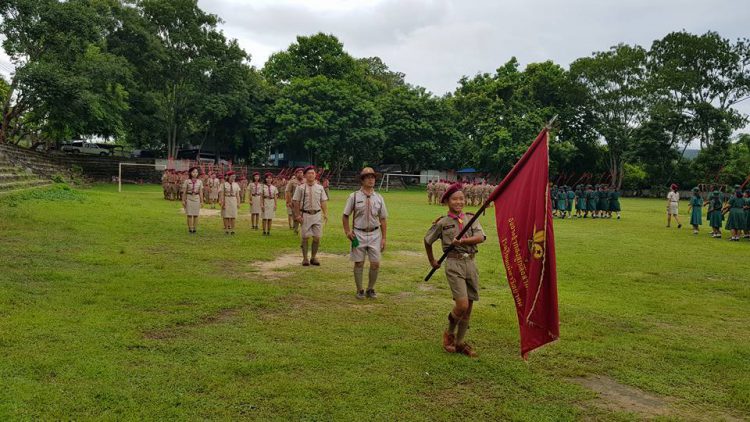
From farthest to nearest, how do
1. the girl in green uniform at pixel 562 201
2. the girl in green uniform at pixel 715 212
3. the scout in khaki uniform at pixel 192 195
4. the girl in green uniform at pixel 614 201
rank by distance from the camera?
1. the girl in green uniform at pixel 562 201
2. the girl in green uniform at pixel 614 201
3. the girl in green uniform at pixel 715 212
4. the scout in khaki uniform at pixel 192 195

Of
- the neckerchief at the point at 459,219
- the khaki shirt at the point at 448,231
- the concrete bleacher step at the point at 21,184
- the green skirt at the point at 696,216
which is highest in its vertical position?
the neckerchief at the point at 459,219

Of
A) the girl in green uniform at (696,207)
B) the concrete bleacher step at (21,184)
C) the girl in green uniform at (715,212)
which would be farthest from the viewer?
the concrete bleacher step at (21,184)

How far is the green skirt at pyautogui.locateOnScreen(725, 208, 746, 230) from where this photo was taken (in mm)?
16938

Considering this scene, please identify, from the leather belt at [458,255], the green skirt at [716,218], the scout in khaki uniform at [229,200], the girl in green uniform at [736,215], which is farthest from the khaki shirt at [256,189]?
the green skirt at [716,218]

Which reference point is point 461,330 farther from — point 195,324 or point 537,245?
point 195,324

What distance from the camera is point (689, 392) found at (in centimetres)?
491

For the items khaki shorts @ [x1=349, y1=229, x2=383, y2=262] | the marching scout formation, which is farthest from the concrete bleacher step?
khaki shorts @ [x1=349, y1=229, x2=383, y2=262]

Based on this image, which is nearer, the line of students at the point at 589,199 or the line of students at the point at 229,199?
the line of students at the point at 229,199

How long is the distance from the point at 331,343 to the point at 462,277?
61.6 inches

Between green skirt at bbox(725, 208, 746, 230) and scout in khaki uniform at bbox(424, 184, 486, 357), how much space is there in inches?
588

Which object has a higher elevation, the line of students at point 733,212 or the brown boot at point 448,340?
the line of students at point 733,212

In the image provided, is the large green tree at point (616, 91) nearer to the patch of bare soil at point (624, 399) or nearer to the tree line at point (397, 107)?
the tree line at point (397, 107)

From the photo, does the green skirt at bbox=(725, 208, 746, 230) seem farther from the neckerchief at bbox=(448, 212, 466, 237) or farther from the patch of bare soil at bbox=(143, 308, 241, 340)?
the patch of bare soil at bbox=(143, 308, 241, 340)

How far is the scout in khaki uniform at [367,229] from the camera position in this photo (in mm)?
7910
